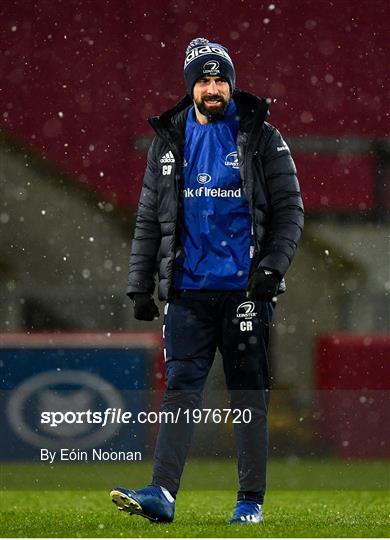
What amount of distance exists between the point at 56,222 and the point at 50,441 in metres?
3.51

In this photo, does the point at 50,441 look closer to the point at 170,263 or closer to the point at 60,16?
the point at 170,263

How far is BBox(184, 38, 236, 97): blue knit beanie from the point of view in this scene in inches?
155

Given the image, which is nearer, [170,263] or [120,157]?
[170,263]

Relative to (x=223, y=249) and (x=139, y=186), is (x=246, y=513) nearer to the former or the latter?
(x=223, y=249)

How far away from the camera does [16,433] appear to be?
271 inches

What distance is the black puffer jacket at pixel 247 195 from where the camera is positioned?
12.8 feet

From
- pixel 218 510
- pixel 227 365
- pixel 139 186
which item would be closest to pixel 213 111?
pixel 227 365

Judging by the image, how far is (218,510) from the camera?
15.8 feet

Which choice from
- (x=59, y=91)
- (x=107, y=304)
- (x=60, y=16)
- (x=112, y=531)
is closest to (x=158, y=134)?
(x=112, y=531)

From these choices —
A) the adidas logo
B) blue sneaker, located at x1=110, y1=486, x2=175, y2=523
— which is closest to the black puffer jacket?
the adidas logo

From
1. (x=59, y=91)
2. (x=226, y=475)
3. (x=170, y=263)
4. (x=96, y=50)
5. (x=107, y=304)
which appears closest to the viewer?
(x=170, y=263)

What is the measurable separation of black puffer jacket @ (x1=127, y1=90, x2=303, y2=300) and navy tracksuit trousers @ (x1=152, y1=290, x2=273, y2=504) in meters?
0.12

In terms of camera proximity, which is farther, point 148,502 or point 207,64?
point 207,64

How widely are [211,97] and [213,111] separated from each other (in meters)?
0.05
